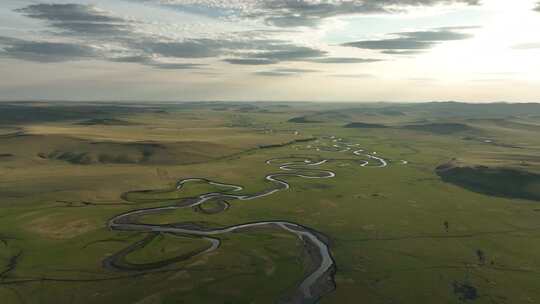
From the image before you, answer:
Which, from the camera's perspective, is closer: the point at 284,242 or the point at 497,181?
the point at 284,242

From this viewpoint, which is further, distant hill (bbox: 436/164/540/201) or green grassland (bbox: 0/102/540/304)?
distant hill (bbox: 436/164/540/201)

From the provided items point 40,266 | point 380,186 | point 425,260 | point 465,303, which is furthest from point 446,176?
point 40,266

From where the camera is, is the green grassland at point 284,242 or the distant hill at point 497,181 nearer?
the green grassland at point 284,242

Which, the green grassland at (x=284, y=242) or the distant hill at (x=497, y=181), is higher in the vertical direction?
the distant hill at (x=497, y=181)

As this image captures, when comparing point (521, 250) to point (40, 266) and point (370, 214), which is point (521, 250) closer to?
point (370, 214)

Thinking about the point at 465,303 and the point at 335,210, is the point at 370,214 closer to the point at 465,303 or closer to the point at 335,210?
the point at 335,210

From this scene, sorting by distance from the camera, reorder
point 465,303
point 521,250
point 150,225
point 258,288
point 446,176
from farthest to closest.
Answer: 1. point 446,176
2. point 150,225
3. point 521,250
4. point 258,288
5. point 465,303

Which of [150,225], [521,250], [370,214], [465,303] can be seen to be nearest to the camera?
[465,303]

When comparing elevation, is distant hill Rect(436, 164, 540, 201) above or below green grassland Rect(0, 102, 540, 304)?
above

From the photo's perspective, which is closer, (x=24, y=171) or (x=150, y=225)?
(x=150, y=225)

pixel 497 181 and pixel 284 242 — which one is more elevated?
pixel 497 181
